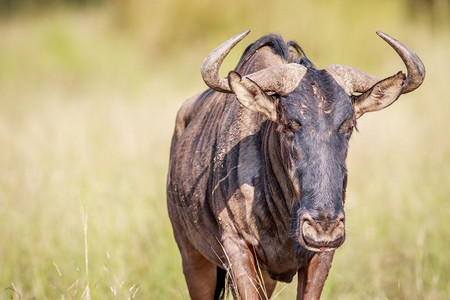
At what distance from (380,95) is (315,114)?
480mm

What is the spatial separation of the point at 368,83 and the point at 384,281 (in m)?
2.80

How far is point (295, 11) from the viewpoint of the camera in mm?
15688

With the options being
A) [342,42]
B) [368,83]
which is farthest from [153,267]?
[342,42]

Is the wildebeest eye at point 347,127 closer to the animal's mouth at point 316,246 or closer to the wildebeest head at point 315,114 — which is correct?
the wildebeest head at point 315,114

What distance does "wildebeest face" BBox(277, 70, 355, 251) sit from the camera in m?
3.53

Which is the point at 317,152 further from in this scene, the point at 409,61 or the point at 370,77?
the point at 409,61

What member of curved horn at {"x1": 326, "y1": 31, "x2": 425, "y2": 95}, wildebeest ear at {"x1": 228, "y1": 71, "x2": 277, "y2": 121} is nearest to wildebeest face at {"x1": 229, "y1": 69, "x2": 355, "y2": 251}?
wildebeest ear at {"x1": 228, "y1": 71, "x2": 277, "y2": 121}

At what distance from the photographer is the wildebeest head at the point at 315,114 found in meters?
3.56

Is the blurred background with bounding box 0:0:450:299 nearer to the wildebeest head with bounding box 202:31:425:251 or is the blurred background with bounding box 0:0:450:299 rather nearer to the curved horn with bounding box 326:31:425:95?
the wildebeest head with bounding box 202:31:425:251

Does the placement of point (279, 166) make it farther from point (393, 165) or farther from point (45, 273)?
point (393, 165)

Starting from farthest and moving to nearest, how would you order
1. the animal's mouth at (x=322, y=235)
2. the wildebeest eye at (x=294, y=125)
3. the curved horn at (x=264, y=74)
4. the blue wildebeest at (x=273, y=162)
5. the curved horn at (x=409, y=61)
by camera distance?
1. the curved horn at (x=409, y=61)
2. the curved horn at (x=264, y=74)
3. the wildebeest eye at (x=294, y=125)
4. the blue wildebeest at (x=273, y=162)
5. the animal's mouth at (x=322, y=235)

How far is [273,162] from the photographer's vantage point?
4211 mm

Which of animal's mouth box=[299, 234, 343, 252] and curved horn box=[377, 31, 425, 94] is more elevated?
curved horn box=[377, 31, 425, 94]

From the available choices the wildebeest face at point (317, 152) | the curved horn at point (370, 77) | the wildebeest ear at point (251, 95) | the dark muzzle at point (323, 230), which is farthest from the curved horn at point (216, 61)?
the dark muzzle at point (323, 230)
